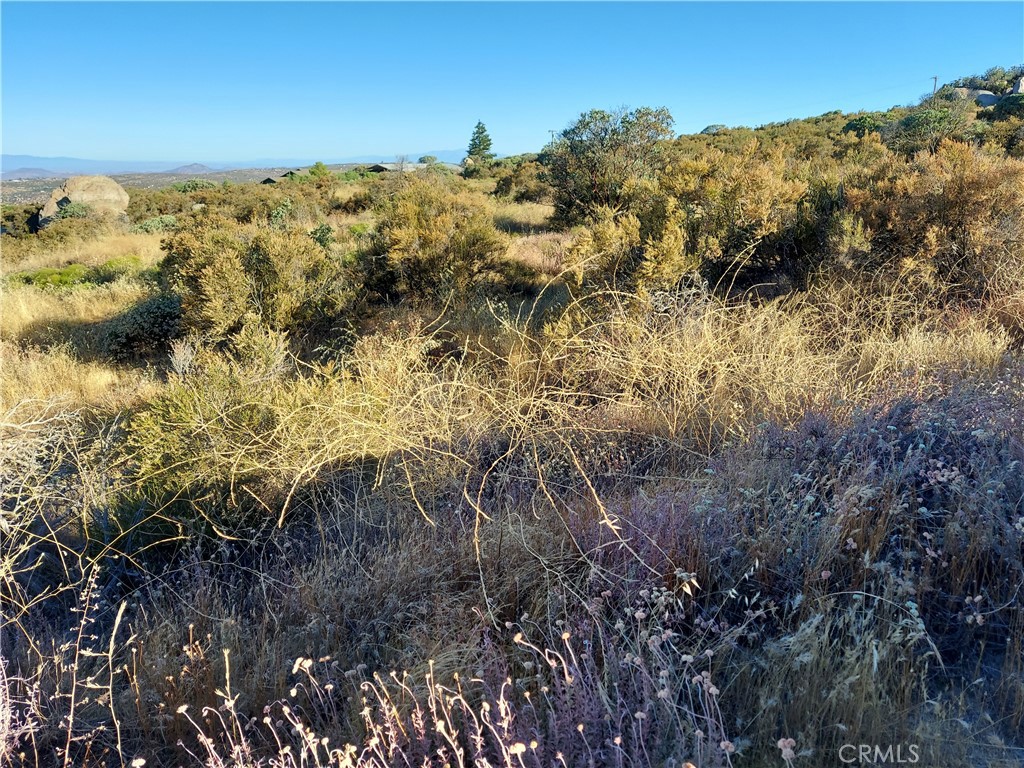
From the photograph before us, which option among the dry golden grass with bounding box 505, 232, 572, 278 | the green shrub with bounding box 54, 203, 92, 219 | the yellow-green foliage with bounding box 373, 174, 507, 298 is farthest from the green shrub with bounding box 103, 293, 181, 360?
the green shrub with bounding box 54, 203, 92, 219

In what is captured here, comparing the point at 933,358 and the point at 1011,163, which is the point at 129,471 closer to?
the point at 933,358

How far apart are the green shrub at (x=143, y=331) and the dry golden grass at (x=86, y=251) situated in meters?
5.57

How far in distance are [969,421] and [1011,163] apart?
456cm

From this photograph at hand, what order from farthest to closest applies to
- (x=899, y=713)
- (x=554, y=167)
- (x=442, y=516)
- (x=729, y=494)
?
(x=554, y=167) → (x=442, y=516) → (x=729, y=494) → (x=899, y=713)

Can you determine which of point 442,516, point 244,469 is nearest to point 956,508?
point 442,516

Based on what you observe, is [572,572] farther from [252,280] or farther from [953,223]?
[252,280]

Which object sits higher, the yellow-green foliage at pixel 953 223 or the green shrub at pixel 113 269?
the yellow-green foliage at pixel 953 223

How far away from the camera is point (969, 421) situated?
2.96 m

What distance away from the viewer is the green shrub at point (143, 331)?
7.45 m

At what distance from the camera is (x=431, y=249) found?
24.1ft

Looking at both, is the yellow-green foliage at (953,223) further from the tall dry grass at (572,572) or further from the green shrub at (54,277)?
the green shrub at (54,277)

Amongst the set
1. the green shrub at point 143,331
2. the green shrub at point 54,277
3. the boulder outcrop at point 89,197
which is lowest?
the green shrub at point 143,331

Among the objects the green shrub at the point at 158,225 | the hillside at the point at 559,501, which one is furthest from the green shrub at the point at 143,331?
the green shrub at the point at 158,225

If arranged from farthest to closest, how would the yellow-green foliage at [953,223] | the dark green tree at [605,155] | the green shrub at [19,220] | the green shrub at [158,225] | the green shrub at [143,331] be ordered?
the green shrub at [19,220] → the green shrub at [158,225] → the dark green tree at [605,155] → the green shrub at [143,331] → the yellow-green foliage at [953,223]
